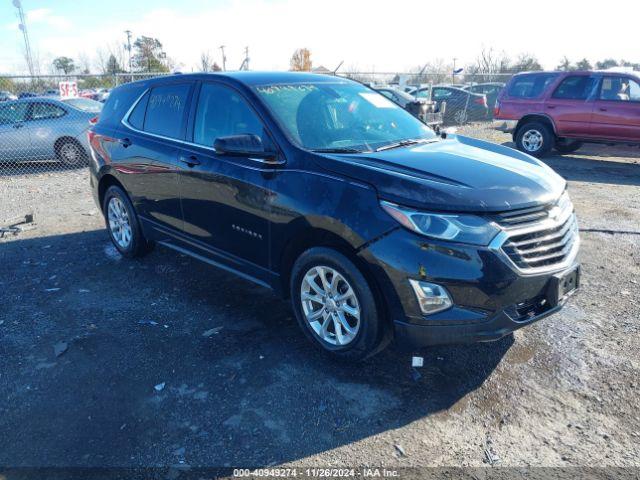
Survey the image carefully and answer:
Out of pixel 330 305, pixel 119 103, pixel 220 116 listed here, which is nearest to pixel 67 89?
pixel 119 103

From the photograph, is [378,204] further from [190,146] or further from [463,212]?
[190,146]

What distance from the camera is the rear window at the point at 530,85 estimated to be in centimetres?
1148

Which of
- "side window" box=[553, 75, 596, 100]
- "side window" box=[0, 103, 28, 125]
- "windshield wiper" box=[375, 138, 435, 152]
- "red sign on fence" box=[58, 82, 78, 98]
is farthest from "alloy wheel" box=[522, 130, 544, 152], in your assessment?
"red sign on fence" box=[58, 82, 78, 98]

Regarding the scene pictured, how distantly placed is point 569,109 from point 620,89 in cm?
100

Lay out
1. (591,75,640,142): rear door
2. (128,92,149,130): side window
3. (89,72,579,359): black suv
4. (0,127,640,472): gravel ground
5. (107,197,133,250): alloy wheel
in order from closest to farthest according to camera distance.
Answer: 1. (0,127,640,472): gravel ground
2. (89,72,579,359): black suv
3. (128,92,149,130): side window
4. (107,197,133,250): alloy wheel
5. (591,75,640,142): rear door

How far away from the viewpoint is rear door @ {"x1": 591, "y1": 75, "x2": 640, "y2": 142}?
34.0 feet

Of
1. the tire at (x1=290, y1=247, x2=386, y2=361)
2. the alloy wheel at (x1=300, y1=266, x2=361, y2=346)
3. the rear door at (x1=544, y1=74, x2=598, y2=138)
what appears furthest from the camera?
the rear door at (x1=544, y1=74, x2=598, y2=138)

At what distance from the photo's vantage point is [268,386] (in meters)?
3.28

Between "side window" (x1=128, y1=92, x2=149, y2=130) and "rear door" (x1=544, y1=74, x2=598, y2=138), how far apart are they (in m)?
9.41

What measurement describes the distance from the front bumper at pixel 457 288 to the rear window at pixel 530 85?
988cm

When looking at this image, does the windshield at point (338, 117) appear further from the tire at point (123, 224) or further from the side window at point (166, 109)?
the tire at point (123, 224)

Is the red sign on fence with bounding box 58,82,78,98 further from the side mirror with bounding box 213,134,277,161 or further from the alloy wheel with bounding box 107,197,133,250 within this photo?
the side mirror with bounding box 213,134,277,161

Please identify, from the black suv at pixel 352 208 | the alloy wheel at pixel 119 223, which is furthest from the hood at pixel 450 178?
the alloy wheel at pixel 119 223

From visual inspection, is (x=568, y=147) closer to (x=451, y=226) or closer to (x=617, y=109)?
(x=617, y=109)
